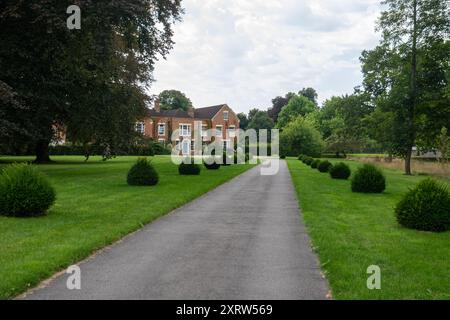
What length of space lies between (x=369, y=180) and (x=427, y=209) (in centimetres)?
923

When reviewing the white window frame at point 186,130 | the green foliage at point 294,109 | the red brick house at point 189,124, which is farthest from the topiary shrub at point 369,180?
the green foliage at point 294,109

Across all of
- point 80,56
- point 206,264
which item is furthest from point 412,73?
point 206,264

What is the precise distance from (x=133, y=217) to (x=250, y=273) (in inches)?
236

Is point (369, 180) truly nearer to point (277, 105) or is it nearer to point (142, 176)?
point (142, 176)

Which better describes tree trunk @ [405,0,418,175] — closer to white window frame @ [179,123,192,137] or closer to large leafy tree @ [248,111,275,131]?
white window frame @ [179,123,192,137]

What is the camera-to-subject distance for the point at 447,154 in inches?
1427

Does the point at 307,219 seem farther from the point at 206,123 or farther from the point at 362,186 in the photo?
the point at 206,123

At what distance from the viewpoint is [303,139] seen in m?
77.9

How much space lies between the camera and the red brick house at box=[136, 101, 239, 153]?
9094 centimetres

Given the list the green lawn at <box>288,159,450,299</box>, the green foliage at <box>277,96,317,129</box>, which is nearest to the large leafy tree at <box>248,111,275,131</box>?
the green foliage at <box>277,96,317,129</box>

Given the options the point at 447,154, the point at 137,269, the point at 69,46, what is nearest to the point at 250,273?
the point at 137,269

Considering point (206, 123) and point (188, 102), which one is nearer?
point (206, 123)

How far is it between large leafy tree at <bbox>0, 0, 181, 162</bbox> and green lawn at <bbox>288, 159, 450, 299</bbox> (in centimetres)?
1217

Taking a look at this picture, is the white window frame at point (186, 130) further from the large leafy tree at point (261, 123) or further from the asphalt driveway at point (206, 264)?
the asphalt driveway at point (206, 264)
